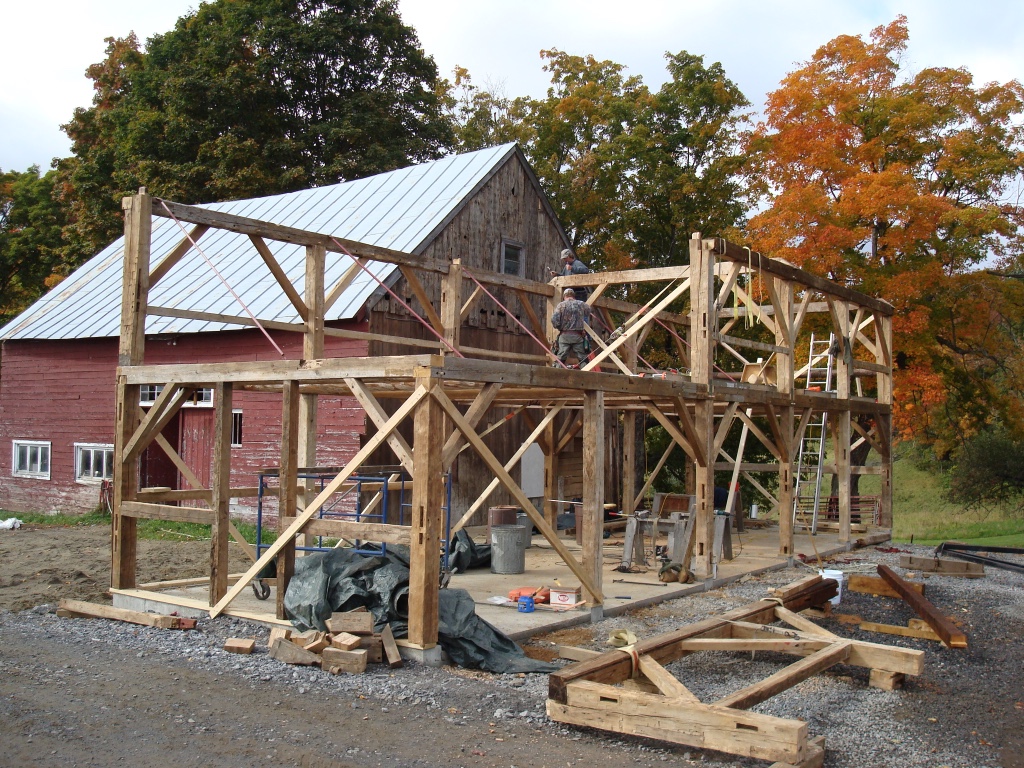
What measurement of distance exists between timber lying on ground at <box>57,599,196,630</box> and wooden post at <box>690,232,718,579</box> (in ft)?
21.5

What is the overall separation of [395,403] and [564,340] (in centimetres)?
482

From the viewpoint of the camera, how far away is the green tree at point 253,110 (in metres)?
29.9

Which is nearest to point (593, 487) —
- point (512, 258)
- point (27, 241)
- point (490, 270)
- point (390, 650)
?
point (390, 650)

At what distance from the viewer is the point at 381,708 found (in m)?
6.90

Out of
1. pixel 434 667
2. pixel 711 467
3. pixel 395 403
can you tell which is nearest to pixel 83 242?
pixel 395 403

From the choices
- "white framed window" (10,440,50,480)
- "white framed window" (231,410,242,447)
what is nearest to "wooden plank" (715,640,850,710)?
"white framed window" (231,410,242,447)

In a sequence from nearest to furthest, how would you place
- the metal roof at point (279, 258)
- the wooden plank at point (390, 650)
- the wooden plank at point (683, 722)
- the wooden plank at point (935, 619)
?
the wooden plank at point (683, 722), the wooden plank at point (390, 650), the wooden plank at point (935, 619), the metal roof at point (279, 258)

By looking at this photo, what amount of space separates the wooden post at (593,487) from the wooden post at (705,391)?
2.70m

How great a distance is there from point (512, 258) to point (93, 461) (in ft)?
32.4

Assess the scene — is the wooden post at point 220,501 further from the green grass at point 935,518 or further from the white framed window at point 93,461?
the green grass at point 935,518

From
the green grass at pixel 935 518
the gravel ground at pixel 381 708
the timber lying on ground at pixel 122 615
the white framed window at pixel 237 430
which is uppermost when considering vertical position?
the white framed window at pixel 237 430

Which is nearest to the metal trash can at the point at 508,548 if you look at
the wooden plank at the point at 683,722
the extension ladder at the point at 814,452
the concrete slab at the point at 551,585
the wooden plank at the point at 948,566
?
the concrete slab at the point at 551,585

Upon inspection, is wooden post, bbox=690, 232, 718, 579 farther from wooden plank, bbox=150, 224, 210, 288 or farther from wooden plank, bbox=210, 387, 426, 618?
wooden plank, bbox=150, 224, 210, 288

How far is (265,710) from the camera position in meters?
6.82
